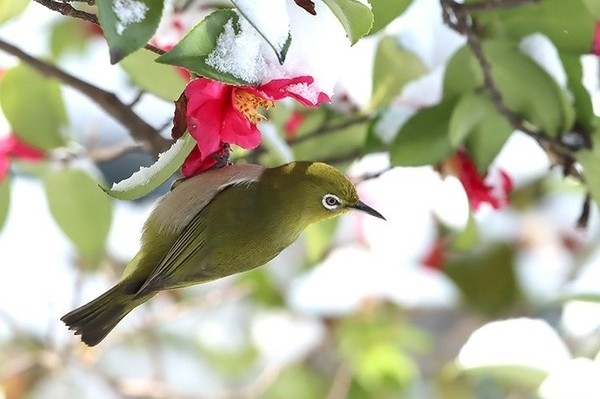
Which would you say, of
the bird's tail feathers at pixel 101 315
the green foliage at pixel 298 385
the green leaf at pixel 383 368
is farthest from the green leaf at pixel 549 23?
the green foliage at pixel 298 385

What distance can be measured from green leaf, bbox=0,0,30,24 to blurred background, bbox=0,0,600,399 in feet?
0.28

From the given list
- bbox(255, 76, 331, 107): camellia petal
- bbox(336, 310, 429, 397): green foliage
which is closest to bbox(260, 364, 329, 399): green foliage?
bbox(336, 310, 429, 397): green foliage

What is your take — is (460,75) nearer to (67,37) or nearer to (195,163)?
(195,163)

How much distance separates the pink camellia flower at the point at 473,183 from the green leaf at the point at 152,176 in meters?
0.30

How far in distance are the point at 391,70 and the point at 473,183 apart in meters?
0.11

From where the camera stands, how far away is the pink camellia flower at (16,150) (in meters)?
0.83

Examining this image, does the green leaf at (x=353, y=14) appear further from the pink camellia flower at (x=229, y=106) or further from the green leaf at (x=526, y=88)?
the green leaf at (x=526, y=88)

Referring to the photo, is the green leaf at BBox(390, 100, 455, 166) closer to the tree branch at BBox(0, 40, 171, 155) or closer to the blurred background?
the blurred background

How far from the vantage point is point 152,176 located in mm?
412

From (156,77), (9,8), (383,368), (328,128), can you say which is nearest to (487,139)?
(328,128)

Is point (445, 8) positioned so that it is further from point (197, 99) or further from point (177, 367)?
point (177, 367)

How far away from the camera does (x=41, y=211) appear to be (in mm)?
1390

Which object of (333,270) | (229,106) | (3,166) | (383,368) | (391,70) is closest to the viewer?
(229,106)

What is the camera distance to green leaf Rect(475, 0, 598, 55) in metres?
0.63
